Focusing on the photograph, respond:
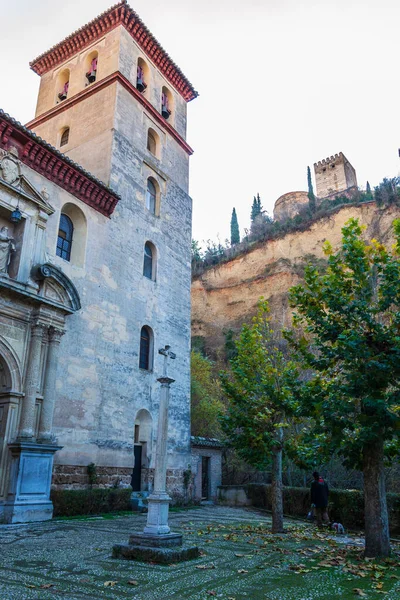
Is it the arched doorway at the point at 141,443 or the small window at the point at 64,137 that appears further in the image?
the small window at the point at 64,137

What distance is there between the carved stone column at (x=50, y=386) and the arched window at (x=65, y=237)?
308cm

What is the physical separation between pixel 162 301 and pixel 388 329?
1194 cm

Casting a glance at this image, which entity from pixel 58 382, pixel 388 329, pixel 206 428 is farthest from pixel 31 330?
pixel 206 428

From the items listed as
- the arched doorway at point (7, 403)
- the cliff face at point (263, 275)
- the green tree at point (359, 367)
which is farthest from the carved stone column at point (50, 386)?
the cliff face at point (263, 275)

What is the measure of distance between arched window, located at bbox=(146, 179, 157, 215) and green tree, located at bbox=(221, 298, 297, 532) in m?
9.38

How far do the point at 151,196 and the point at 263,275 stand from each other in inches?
1196

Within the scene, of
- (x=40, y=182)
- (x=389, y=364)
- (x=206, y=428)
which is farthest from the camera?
(x=206, y=428)

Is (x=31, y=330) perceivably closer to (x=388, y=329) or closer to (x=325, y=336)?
(x=325, y=336)

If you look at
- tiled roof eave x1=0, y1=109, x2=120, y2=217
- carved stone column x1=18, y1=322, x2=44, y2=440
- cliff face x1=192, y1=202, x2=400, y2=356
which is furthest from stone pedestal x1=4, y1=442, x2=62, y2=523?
cliff face x1=192, y1=202, x2=400, y2=356

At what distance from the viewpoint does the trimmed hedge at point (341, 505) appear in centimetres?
1210

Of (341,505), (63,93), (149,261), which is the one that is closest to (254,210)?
(63,93)

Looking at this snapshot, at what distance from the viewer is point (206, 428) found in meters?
27.0

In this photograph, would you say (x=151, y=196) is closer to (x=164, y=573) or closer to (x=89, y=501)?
(x=89, y=501)

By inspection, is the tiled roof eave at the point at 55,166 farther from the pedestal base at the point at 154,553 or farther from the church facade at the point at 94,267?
the pedestal base at the point at 154,553
